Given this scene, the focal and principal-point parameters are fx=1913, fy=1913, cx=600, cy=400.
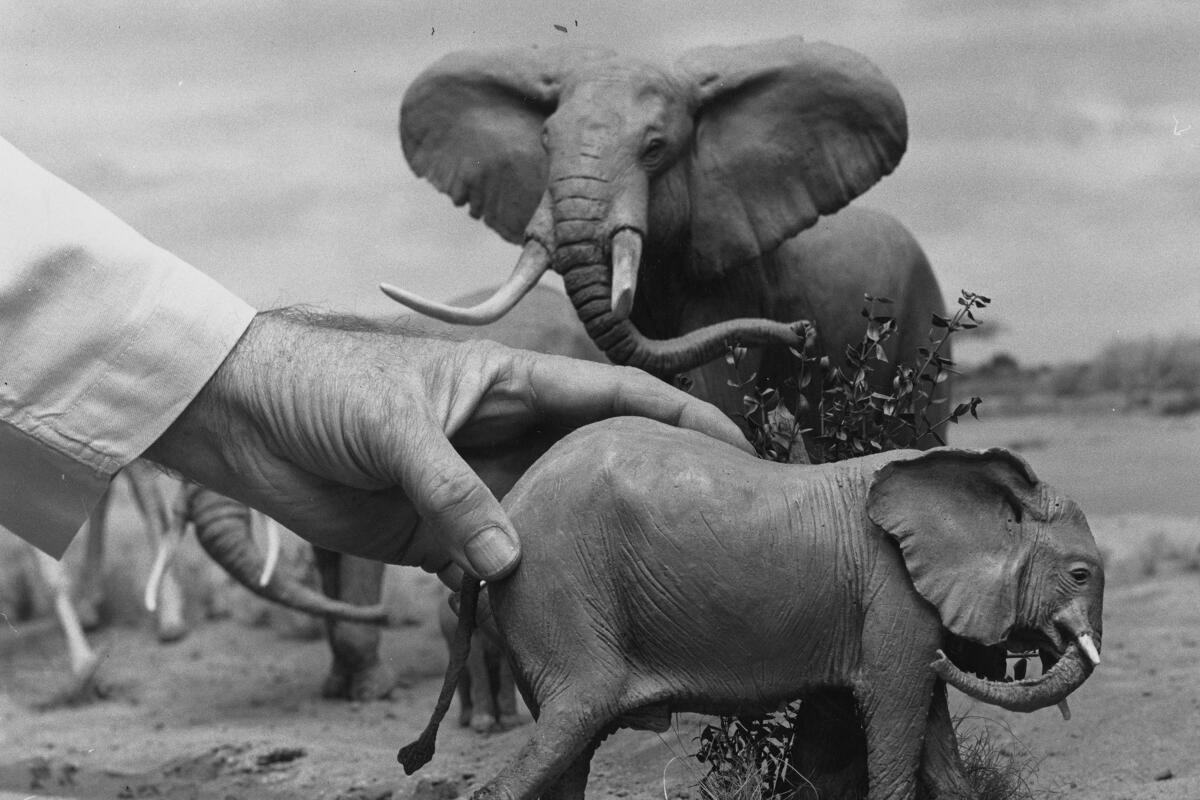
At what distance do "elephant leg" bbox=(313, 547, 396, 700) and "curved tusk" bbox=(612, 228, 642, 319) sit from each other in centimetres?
334

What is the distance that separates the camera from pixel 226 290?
445 cm

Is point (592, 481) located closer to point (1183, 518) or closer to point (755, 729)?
point (755, 729)

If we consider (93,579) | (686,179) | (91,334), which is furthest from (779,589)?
(93,579)

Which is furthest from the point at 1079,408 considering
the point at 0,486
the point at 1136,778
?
the point at 0,486

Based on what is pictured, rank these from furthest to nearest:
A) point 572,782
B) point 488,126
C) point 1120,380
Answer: point 1120,380
point 488,126
point 572,782

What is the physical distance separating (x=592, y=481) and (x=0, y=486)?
1.47m

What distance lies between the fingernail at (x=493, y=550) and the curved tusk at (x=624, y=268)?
1886 millimetres

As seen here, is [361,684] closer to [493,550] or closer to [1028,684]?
[493,550]

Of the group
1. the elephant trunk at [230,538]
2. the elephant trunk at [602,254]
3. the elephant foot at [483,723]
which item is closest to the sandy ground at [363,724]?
the elephant foot at [483,723]

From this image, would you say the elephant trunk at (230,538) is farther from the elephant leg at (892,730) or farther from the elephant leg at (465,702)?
the elephant leg at (892,730)

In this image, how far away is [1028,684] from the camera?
3971 mm

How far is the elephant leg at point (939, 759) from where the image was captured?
4156 millimetres

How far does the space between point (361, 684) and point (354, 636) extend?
0.23 metres

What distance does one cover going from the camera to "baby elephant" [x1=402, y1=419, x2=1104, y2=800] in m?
4.01
